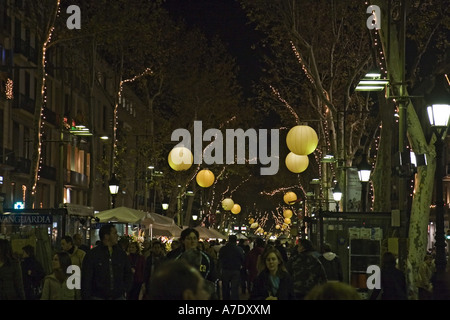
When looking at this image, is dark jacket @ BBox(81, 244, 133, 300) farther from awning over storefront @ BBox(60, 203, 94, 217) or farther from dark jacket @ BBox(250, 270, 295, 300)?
awning over storefront @ BBox(60, 203, 94, 217)

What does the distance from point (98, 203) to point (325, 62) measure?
37.7 metres

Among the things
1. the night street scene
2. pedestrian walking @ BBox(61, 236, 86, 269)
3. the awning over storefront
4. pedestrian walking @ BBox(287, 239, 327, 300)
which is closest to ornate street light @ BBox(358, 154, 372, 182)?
the night street scene

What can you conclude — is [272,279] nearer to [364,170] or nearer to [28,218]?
[28,218]

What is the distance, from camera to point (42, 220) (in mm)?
19484

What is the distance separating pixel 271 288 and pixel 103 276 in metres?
1.94

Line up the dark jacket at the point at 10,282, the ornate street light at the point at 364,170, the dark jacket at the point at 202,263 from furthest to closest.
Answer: the ornate street light at the point at 364,170
the dark jacket at the point at 202,263
the dark jacket at the point at 10,282

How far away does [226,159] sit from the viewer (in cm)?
5825

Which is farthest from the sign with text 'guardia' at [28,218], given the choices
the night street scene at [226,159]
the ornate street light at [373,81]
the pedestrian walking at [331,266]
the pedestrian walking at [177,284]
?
the pedestrian walking at [177,284]

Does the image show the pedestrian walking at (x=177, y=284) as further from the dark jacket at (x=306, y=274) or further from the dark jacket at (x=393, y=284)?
the dark jacket at (x=393, y=284)

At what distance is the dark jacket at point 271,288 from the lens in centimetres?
1003

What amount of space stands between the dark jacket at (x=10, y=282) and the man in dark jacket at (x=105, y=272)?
970mm

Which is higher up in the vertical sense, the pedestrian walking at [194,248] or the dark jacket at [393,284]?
the pedestrian walking at [194,248]

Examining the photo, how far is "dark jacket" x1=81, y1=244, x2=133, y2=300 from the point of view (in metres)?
10.1
